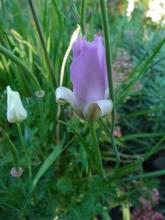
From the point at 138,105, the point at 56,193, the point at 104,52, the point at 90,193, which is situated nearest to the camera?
the point at 104,52

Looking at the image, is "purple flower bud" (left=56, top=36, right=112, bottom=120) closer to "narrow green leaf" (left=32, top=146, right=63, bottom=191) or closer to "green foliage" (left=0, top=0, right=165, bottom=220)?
"green foliage" (left=0, top=0, right=165, bottom=220)

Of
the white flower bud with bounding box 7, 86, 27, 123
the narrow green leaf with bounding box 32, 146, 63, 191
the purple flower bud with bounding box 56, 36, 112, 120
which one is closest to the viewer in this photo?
the purple flower bud with bounding box 56, 36, 112, 120

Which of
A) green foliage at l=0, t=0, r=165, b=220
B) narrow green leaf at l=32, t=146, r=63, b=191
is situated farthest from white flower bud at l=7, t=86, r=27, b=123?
narrow green leaf at l=32, t=146, r=63, b=191

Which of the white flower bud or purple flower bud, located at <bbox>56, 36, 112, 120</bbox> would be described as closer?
purple flower bud, located at <bbox>56, 36, 112, 120</bbox>

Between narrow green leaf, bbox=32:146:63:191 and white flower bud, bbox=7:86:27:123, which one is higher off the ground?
white flower bud, bbox=7:86:27:123

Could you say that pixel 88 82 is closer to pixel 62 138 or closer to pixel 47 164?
pixel 47 164

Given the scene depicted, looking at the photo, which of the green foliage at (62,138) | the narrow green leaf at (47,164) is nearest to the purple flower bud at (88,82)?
the green foliage at (62,138)

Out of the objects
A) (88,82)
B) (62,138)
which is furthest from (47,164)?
(88,82)

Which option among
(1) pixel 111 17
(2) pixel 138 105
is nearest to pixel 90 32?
(2) pixel 138 105

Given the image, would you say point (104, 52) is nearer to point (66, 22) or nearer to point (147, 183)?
point (147, 183)
